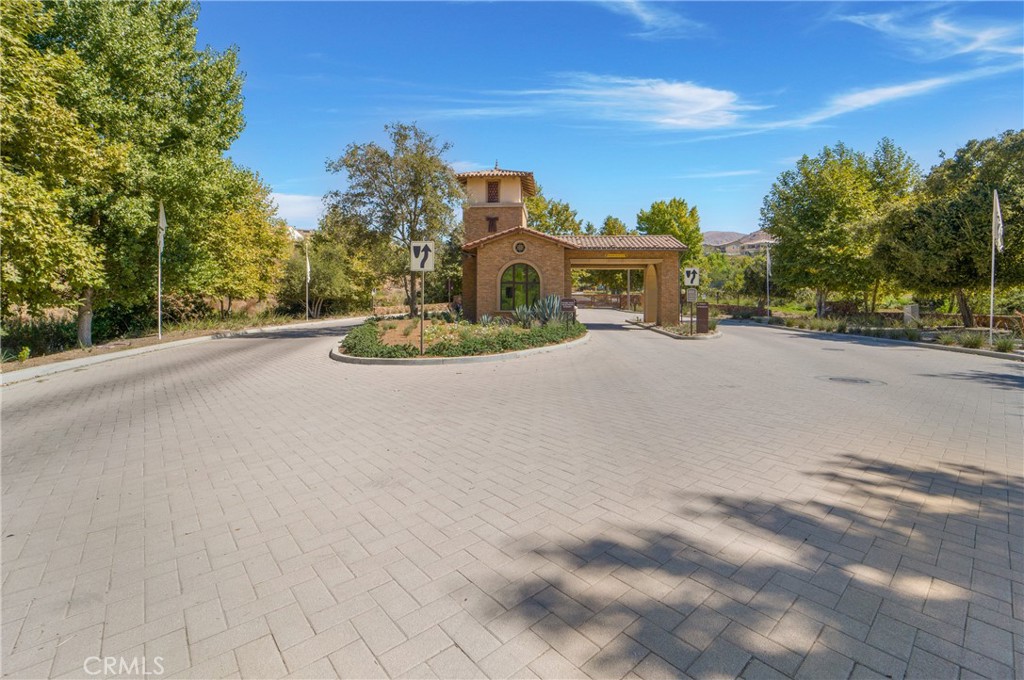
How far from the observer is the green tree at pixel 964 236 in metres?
20.3

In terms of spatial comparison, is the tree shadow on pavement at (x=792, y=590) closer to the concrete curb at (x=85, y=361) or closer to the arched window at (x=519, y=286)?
the concrete curb at (x=85, y=361)

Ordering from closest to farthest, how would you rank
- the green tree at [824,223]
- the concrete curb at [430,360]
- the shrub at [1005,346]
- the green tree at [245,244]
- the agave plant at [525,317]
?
the concrete curb at [430,360], the shrub at [1005,346], the agave plant at [525,317], the green tree at [245,244], the green tree at [824,223]

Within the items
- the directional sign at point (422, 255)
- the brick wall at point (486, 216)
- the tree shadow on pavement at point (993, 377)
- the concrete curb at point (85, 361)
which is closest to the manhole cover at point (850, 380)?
the tree shadow on pavement at point (993, 377)

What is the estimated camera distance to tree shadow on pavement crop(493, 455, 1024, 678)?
7.81ft

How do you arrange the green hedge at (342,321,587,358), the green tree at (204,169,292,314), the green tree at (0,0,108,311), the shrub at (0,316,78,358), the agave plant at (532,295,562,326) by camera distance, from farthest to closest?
the green tree at (204,169,292,314)
the agave plant at (532,295,562,326)
the shrub at (0,316,78,358)
the green hedge at (342,321,587,358)
the green tree at (0,0,108,311)

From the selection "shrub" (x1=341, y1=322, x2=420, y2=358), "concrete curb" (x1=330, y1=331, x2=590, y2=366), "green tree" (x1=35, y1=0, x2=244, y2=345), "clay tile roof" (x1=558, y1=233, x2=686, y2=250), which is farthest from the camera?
"clay tile roof" (x1=558, y1=233, x2=686, y2=250)

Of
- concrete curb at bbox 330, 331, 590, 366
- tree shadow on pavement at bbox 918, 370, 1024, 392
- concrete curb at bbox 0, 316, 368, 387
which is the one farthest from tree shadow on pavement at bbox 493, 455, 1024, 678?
concrete curb at bbox 0, 316, 368, 387

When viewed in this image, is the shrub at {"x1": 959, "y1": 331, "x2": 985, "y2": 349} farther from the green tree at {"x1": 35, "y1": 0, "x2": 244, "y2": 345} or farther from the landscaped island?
the green tree at {"x1": 35, "y1": 0, "x2": 244, "y2": 345}

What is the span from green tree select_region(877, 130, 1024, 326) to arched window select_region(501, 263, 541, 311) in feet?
56.9

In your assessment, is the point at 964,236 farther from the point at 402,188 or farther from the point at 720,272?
the point at 720,272

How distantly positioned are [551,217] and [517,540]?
49994mm

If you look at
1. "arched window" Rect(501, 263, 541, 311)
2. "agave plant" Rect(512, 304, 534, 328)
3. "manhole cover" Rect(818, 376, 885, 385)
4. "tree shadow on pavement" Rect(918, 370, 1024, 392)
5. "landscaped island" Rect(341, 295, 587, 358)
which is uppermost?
"arched window" Rect(501, 263, 541, 311)

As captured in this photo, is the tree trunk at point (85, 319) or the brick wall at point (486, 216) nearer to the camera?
the tree trunk at point (85, 319)

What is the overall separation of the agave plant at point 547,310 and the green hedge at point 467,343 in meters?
2.10
